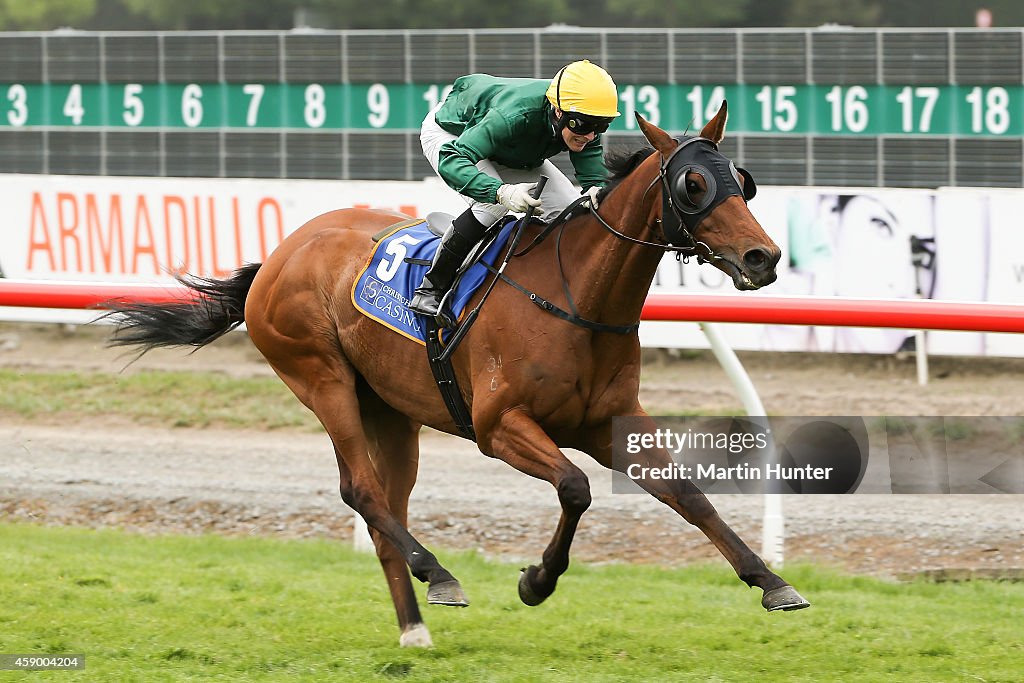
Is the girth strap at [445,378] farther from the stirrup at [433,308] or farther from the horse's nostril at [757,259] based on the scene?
the horse's nostril at [757,259]

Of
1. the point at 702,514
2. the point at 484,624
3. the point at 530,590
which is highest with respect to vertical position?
the point at 702,514

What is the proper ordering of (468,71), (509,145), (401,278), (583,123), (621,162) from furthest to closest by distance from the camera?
(468,71)
(401,278)
(509,145)
(621,162)
(583,123)

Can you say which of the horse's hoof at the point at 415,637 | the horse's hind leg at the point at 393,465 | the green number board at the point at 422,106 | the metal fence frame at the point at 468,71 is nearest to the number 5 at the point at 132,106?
the green number board at the point at 422,106

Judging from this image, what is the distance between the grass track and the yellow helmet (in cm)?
165

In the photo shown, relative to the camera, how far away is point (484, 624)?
4934mm

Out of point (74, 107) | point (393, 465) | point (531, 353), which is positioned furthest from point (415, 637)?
point (74, 107)

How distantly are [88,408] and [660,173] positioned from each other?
6.24 metres

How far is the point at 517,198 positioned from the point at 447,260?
42 cm

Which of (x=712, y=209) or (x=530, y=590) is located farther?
(x=530, y=590)

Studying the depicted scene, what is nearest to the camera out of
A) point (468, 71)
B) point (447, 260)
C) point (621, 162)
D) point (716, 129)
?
point (716, 129)

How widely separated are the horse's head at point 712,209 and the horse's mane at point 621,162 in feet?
0.70

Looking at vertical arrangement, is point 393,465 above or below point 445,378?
below

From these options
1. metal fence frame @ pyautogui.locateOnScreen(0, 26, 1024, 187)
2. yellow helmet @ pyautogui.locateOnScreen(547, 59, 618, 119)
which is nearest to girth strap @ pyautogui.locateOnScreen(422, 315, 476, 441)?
yellow helmet @ pyautogui.locateOnScreen(547, 59, 618, 119)

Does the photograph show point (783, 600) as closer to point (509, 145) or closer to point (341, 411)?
point (509, 145)
